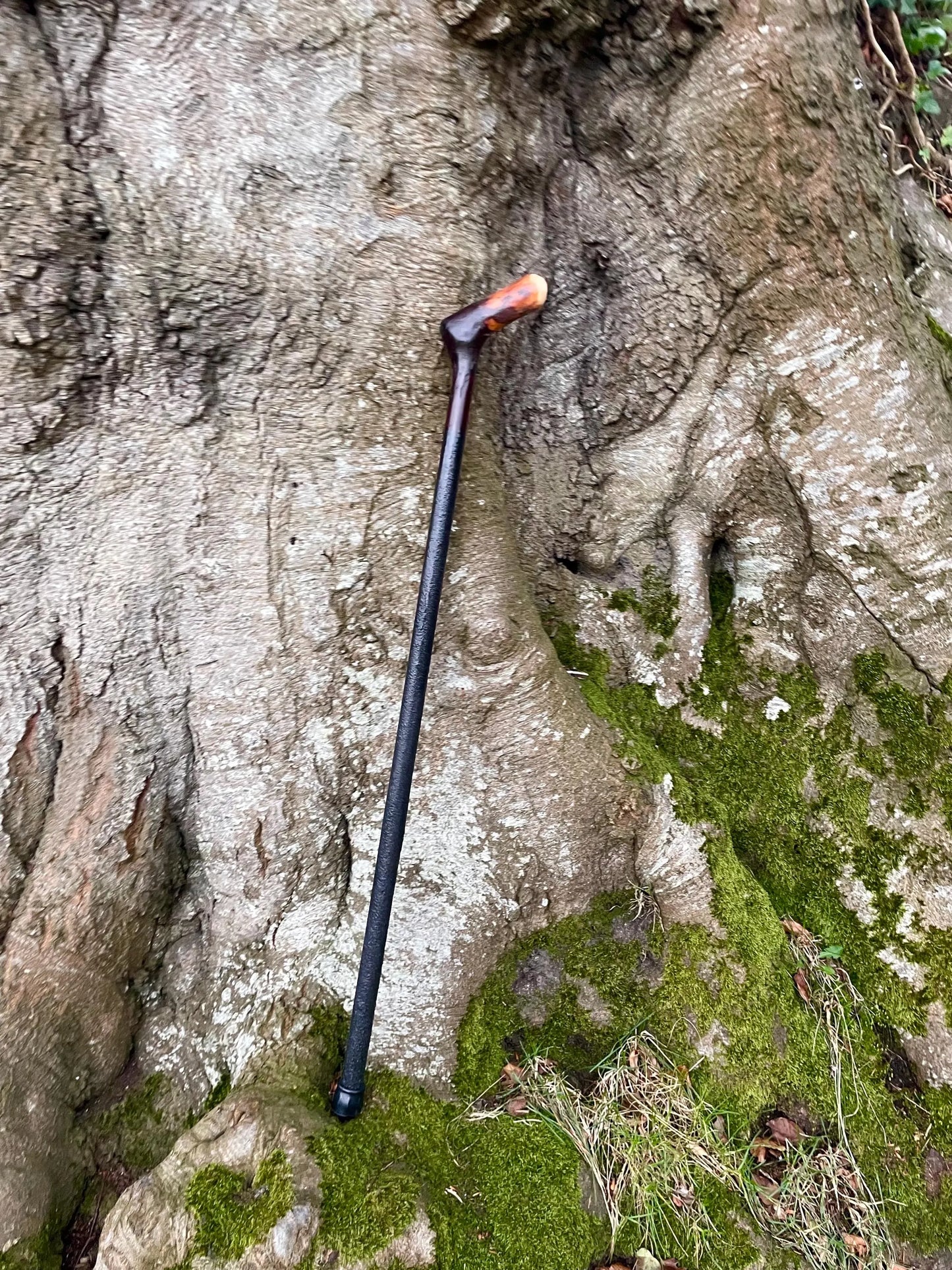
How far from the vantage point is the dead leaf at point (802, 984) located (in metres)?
1.98

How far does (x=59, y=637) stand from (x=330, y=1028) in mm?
1180

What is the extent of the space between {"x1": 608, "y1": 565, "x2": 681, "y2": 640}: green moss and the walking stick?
30.4 inches

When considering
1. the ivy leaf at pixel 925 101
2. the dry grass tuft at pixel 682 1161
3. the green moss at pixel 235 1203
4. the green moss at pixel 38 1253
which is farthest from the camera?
the ivy leaf at pixel 925 101

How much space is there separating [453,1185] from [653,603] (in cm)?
156

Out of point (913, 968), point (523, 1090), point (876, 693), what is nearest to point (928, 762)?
point (876, 693)

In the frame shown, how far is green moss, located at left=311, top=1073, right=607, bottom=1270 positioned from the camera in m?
1.51

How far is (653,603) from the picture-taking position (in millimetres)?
2172

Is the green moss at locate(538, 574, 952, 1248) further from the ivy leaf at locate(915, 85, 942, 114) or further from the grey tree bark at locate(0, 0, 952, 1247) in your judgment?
the ivy leaf at locate(915, 85, 942, 114)

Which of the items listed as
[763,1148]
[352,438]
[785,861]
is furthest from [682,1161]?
[352,438]

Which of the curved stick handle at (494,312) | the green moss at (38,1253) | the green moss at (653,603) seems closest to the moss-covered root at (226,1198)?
the green moss at (38,1253)

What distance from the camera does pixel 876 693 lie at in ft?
6.89

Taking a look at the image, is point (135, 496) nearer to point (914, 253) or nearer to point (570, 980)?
point (570, 980)

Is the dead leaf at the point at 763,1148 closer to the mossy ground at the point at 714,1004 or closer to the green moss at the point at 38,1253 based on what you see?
the mossy ground at the point at 714,1004

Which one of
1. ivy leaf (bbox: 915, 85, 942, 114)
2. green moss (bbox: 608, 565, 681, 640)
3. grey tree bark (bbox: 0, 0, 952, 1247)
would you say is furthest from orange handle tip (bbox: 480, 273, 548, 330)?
ivy leaf (bbox: 915, 85, 942, 114)
